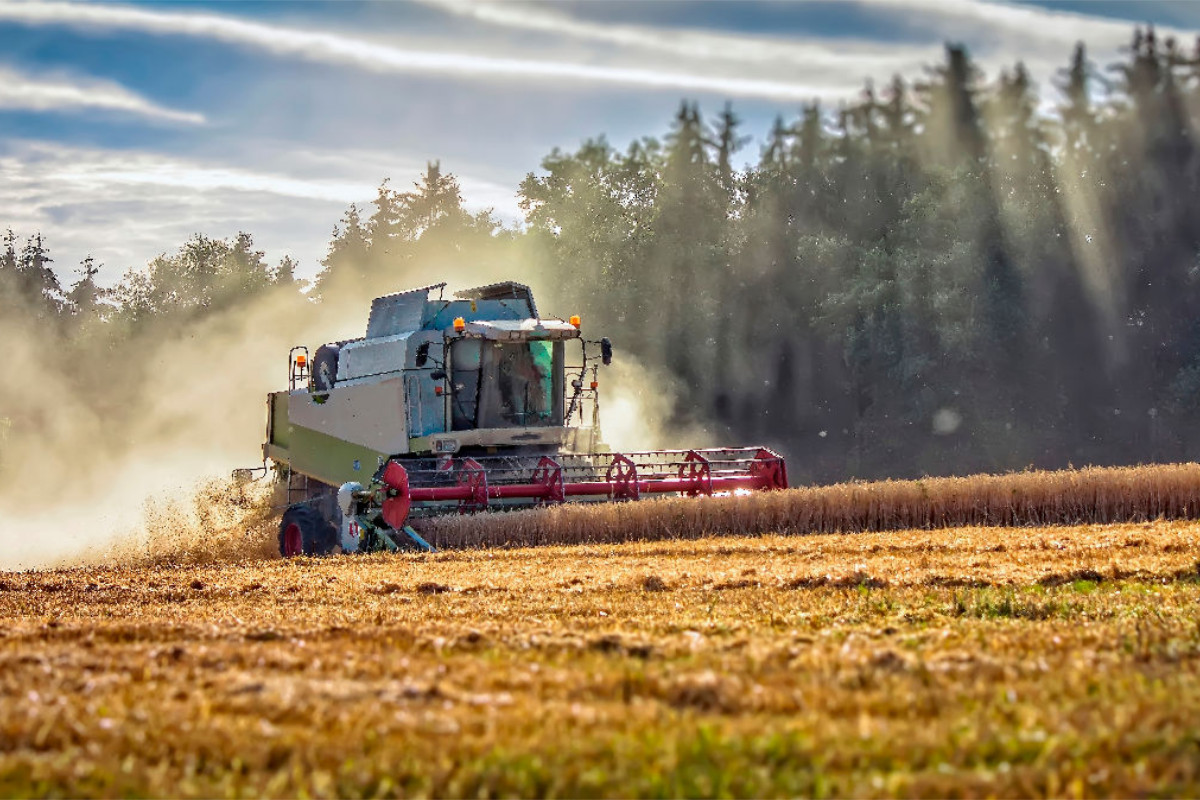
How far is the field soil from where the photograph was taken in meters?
3.95

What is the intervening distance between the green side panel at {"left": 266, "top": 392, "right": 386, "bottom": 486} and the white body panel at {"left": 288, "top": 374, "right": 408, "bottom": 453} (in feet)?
0.39

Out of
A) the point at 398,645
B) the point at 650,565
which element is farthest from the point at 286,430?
the point at 398,645

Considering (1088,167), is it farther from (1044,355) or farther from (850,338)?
(850,338)

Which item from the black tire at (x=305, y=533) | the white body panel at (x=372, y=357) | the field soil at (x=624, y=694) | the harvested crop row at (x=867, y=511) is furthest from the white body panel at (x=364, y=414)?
the field soil at (x=624, y=694)

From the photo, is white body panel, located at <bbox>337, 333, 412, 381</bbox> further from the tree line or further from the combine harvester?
the tree line

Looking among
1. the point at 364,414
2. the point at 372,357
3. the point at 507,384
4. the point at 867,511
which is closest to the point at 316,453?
the point at 364,414

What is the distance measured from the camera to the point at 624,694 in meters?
5.15

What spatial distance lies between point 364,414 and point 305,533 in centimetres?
187

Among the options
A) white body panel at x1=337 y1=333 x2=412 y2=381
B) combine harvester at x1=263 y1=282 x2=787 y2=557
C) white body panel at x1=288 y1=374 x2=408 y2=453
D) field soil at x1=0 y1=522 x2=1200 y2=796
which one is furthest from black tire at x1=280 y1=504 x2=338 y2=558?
field soil at x1=0 y1=522 x2=1200 y2=796

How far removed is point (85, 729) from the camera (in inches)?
179

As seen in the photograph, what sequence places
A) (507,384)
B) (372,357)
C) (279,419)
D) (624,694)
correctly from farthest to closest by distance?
(279,419), (372,357), (507,384), (624,694)

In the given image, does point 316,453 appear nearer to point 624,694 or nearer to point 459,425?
point 459,425

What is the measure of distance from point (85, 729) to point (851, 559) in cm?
892

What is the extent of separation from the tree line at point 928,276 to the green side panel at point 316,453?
44.5 ft
